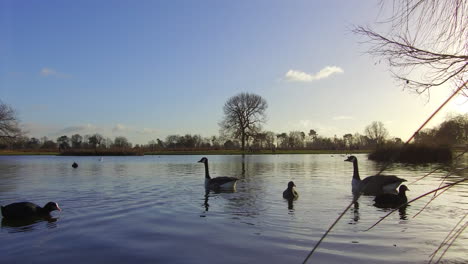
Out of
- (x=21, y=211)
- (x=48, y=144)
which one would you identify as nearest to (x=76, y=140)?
(x=48, y=144)

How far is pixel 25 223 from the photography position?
8883 mm

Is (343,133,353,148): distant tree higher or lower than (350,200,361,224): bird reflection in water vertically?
higher

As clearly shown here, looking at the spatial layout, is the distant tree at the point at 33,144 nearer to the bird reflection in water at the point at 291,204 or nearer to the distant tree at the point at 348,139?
the distant tree at the point at 348,139

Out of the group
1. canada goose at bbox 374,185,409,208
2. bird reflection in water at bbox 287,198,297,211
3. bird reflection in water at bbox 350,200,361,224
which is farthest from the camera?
canada goose at bbox 374,185,409,208

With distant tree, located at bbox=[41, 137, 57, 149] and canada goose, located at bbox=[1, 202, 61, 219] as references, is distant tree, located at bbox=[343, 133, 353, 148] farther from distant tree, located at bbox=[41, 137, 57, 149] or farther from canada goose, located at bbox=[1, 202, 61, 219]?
canada goose, located at bbox=[1, 202, 61, 219]

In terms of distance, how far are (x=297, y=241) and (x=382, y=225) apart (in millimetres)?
2543

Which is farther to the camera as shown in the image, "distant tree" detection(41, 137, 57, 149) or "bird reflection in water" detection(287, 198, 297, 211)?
"distant tree" detection(41, 137, 57, 149)

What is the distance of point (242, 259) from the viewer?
225 inches

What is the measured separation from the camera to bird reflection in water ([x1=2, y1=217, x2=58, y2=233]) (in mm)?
8258

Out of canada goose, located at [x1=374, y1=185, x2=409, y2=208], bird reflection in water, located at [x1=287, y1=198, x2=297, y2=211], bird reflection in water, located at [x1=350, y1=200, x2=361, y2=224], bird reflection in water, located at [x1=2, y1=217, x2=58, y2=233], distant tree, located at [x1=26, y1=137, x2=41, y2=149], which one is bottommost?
bird reflection in water, located at [x1=2, y1=217, x2=58, y2=233]

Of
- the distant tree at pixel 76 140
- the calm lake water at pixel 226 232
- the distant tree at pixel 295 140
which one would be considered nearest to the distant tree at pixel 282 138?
the distant tree at pixel 295 140

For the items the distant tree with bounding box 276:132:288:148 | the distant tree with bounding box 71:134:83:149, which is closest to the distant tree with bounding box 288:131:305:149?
the distant tree with bounding box 276:132:288:148

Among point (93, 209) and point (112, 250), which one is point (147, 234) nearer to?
point (112, 250)

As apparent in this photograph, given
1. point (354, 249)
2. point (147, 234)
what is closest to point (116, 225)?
point (147, 234)
